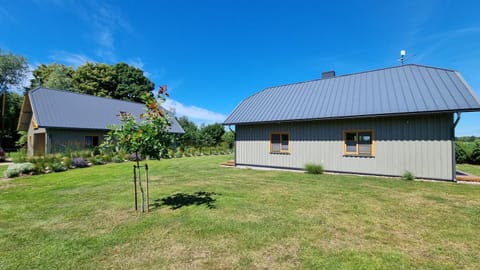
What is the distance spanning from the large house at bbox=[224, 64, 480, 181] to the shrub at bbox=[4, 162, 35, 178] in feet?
32.6

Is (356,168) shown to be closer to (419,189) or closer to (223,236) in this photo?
(419,189)

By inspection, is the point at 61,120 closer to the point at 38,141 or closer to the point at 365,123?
the point at 38,141

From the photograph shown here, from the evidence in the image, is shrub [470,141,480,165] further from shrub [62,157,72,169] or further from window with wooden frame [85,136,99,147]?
window with wooden frame [85,136,99,147]

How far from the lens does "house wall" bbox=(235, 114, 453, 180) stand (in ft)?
26.1

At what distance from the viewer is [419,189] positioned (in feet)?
21.9

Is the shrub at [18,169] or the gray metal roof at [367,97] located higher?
the gray metal roof at [367,97]

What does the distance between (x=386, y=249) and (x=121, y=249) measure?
3893 mm

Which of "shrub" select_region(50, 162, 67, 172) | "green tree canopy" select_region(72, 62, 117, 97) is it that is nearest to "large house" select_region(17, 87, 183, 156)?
"shrub" select_region(50, 162, 67, 172)

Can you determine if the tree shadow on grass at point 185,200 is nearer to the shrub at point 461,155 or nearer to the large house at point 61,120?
the large house at point 61,120

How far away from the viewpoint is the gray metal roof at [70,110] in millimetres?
16469

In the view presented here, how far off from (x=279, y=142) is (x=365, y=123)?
4261mm

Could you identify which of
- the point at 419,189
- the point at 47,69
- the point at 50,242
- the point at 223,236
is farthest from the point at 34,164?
the point at 47,69

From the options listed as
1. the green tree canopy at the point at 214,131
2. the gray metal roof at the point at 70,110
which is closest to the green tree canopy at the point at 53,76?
the gray metal roof at the point at 70,110

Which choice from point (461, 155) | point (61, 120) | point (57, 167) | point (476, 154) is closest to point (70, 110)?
point (61, 120)
